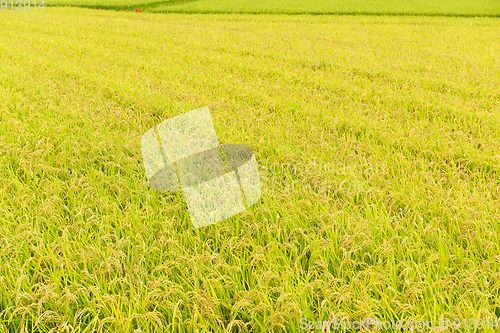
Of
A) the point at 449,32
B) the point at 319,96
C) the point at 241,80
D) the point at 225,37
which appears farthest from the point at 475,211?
the point at 449,32

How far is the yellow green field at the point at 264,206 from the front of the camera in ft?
5.73

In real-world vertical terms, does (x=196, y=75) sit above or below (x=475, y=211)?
above

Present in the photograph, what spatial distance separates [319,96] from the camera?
5531 mm

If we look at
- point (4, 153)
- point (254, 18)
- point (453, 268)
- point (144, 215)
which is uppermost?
point (254, 18)

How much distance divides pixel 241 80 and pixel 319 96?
1762mm

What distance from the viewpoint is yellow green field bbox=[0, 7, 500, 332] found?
175 cm

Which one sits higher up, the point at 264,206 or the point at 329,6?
the point at 329,6

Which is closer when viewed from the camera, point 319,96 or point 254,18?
point 319,96

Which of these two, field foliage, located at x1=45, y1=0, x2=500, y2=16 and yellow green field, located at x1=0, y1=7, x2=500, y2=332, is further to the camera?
field foliage, located at x1=45, y1=0, x2=500, y2=16

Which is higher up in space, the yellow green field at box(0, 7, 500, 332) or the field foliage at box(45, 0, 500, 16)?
the field foliage at box(45, 0, 500, 16)

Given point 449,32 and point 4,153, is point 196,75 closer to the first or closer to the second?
point 4,153

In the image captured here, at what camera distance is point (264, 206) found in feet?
8.44

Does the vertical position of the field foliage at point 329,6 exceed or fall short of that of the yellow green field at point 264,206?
it exceeds it

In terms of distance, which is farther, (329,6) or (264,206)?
(329,6)
